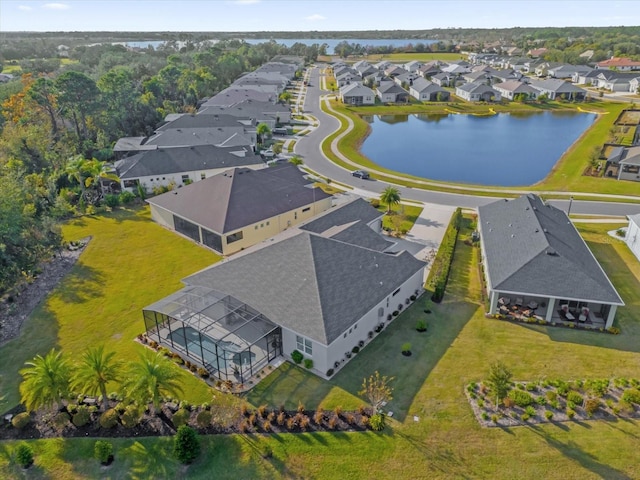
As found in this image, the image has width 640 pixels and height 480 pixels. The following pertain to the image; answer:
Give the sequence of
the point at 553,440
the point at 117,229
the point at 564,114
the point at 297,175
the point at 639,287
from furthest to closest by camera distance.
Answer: the point at 564,114 → the point at 297,175 → the point at 117,229 → the point at 639,287 → the point at 553,440

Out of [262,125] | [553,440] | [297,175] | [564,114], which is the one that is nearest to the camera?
[553,440]

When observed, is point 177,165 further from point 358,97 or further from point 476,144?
point 358,97

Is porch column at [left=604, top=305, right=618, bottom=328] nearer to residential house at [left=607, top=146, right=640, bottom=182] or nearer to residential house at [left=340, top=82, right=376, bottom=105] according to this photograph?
residential house at [left=607, top=146, right=640, bottom=182]

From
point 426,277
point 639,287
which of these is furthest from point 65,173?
point 639,287

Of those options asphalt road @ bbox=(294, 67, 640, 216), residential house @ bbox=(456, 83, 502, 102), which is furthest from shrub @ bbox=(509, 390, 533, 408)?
residential house @ bbox=(456, 83, 502, 102)

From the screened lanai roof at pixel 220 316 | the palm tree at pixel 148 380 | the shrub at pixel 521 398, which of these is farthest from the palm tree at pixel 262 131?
the shrub at pixel 521 398

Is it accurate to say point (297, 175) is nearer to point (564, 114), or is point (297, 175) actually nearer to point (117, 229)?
point (117, 229)
